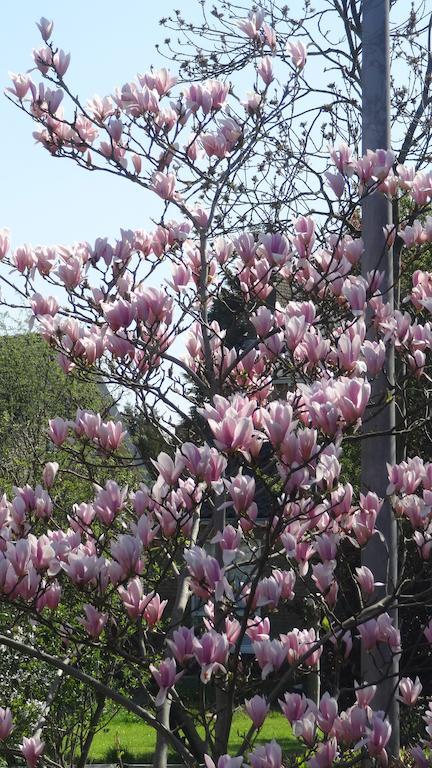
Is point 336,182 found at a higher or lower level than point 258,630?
higher

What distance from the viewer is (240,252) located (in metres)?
4.60

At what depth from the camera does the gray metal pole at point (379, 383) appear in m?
4.35

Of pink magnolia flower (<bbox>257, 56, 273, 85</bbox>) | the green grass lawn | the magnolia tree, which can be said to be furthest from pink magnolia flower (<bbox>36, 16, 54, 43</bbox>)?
the green grass lawn

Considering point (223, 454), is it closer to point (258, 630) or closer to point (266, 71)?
point (258, 630)

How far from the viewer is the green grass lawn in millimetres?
11188

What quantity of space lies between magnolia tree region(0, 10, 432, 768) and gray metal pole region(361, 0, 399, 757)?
7 cm

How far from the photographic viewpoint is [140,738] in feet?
42.4

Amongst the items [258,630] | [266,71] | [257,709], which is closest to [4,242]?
[266,71]

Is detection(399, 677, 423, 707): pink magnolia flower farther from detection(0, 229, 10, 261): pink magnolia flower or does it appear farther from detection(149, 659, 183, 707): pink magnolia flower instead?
detection(0, 229, 10, 261): pink magnolia flower

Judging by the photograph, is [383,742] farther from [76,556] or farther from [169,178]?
[169,178]

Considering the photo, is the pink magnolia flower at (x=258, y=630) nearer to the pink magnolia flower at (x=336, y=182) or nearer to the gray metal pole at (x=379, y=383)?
the gray metal pole at (x=379, y=383)

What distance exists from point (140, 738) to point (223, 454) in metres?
10.4

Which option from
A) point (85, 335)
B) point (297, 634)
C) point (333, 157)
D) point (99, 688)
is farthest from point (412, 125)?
point (99, 688)

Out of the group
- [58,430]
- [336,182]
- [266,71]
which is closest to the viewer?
[58,430]
